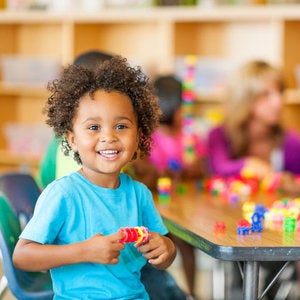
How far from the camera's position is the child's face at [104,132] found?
2.23m

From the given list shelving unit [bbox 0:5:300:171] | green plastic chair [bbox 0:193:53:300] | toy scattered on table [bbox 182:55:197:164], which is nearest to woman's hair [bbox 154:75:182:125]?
toy scattered on table [bbox 182:55:197:164]

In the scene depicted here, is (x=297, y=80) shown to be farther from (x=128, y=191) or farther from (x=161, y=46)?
(x=128, y=191)

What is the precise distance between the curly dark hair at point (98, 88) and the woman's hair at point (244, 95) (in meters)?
1.81

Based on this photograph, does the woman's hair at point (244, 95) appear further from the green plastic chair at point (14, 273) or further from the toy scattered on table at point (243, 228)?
the toy scattered on table at point (243, 228)

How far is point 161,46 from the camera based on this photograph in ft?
18.3

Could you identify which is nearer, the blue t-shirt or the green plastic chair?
the blue t-shirt

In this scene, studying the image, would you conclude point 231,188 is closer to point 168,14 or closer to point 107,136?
point 107,136

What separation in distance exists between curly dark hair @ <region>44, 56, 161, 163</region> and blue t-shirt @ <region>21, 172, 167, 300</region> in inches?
6.5

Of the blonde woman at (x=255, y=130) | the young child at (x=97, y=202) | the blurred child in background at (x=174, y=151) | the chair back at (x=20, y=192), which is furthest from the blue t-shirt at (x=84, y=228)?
the blonde woman at (x=255, y=130)

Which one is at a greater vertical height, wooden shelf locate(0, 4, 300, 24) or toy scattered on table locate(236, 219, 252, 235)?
wooden shelf locate(0, 4, 300, 24)

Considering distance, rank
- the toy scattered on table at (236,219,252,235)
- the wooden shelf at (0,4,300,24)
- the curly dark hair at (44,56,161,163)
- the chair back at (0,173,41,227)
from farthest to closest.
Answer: the wooden shelf at (0,4,300,24) → the chair back at (0,173,41,227) → the toy scattered on table at (236,219,252,235) → the curly dark hair at (44,56,161,163)

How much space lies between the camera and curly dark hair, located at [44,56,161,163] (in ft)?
7.48

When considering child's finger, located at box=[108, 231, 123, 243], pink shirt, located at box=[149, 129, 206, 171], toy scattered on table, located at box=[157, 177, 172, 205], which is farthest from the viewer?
pink shirt, located at box=[149, 129, 206, 171]

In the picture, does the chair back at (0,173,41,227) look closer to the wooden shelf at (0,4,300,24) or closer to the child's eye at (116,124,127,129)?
the child's eye at (116,124,127,129)
